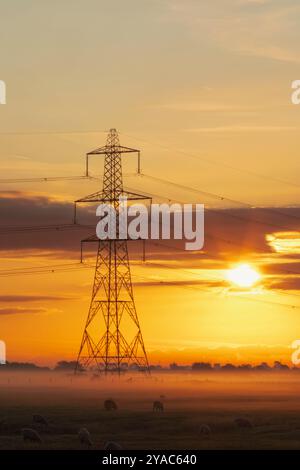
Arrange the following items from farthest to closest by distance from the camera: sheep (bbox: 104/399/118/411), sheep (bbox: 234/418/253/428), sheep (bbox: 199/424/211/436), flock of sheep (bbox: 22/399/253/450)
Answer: sheep (bbox: 104/399/118/411) → sheep (bbox: 234/418/253/428) → sheep (bbox: 199/424/211/436) → flock of sheep (bbox: 22/399/253/450)

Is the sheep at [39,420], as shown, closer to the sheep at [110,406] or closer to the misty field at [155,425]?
the misty field at [155,425]

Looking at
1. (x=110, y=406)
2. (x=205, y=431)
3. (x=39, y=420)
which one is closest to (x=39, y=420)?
(x=39, y=420)

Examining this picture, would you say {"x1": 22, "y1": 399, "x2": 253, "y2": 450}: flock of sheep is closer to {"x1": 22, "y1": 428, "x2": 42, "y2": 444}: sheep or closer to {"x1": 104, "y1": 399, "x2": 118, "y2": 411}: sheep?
{"x1": 22, "y1": 428, "x2": 42, "y2": 444}: sheep

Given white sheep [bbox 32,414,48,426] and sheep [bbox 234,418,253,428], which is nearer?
white sheep [bbox 32,414,48,426]

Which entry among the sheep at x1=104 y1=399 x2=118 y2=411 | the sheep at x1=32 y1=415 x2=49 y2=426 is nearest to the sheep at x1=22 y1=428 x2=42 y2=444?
the sheep at x1=32 y1=415 x2=49 y2=426

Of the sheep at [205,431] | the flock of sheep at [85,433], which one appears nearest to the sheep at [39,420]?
the flock of sheep at [85,433]

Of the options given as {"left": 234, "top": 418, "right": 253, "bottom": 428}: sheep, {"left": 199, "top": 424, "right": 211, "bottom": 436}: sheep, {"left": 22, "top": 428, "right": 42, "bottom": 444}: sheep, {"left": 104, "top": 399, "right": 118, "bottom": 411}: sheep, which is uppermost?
{"left": 104, "top": 399, "right": 118, "bottom": 411}: sheep

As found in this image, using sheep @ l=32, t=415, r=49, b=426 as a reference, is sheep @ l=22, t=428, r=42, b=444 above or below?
below

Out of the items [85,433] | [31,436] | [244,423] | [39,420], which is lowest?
[31,436]

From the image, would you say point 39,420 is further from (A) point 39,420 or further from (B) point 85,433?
(B) point 85,433

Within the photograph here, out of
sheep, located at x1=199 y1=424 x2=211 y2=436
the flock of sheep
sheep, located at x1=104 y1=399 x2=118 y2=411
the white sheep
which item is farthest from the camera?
sheep, located at x1=104 y1=399 x2=118 y2=411

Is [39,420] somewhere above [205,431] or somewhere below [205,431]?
above

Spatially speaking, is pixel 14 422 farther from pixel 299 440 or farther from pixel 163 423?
pixel 299 440
